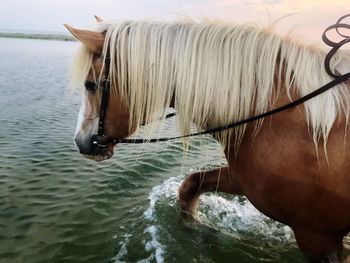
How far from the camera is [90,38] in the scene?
2.82 metres

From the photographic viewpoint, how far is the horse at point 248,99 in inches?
103

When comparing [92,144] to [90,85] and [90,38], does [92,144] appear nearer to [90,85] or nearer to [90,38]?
[90,85]

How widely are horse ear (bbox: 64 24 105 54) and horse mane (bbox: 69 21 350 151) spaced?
64 mm

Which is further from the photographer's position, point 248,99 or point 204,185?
point 204,185

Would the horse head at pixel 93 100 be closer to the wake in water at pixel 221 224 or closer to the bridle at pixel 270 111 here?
the bridle at pixel 270 111

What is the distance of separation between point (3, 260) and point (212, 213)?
2518mm

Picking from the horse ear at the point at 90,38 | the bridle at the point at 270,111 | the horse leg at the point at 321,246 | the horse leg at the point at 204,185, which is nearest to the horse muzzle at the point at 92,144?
the bridle at the point at 270,111

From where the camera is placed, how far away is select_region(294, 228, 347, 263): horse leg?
2.97m

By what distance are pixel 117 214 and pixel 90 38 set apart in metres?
2.80

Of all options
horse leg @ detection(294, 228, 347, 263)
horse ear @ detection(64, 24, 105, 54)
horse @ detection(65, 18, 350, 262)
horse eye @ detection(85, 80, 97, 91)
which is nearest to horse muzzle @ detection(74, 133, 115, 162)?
horse @ detection(65, 18, 350, 262)

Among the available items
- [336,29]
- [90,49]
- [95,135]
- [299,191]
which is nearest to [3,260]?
[95,135]

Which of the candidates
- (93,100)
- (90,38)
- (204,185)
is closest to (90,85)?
(93,100)

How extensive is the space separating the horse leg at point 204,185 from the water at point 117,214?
0.95 feet

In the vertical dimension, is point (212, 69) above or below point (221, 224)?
above
